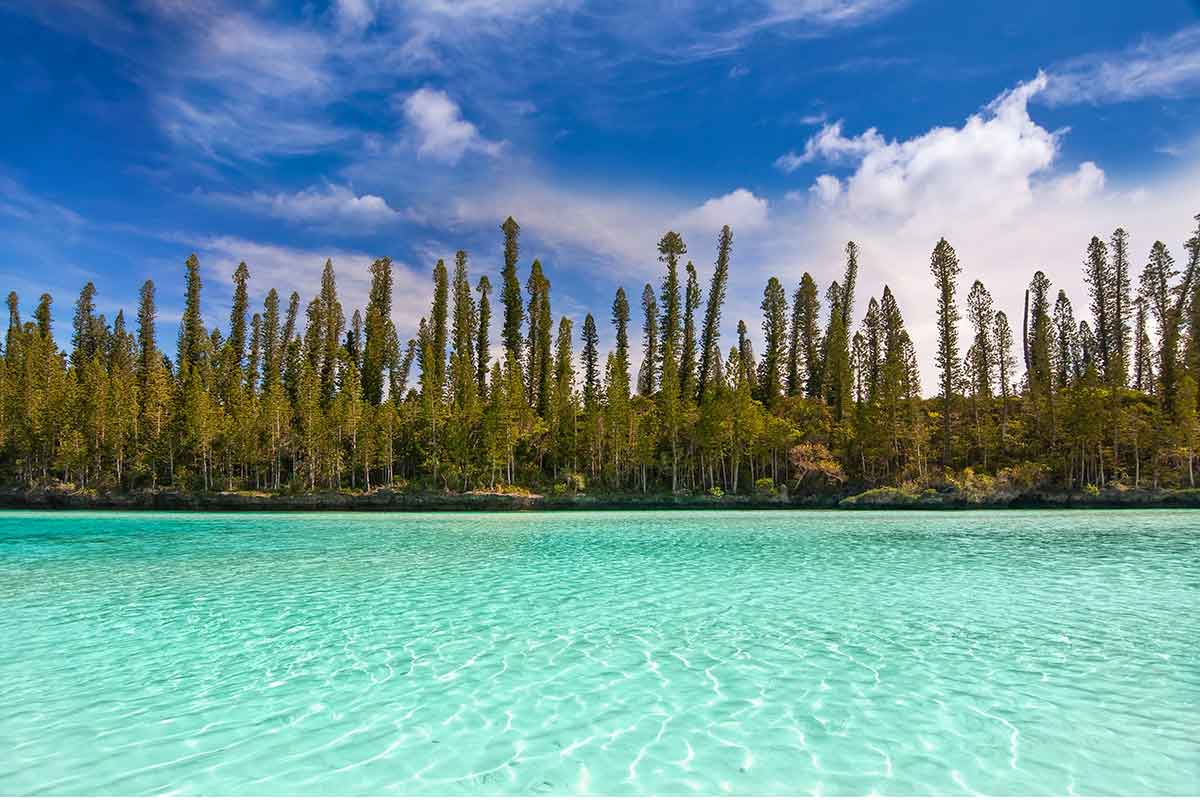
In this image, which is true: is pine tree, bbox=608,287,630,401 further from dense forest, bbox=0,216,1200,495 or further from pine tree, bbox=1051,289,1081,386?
pine tree, bbox=1051,289,1081,386

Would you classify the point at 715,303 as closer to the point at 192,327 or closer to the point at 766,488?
the point at 766,488

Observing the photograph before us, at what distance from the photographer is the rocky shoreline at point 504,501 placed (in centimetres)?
4259

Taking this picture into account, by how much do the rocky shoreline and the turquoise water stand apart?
Answer: 3111 cm

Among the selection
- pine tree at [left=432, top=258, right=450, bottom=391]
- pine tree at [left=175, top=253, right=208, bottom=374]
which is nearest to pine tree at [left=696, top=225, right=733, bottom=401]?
pine tree at [left=432, top=258, right=450, bottom=391]

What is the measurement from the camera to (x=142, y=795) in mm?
4102

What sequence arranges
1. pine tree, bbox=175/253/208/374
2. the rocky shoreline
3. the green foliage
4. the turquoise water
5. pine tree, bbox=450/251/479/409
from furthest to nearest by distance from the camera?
pine tree, bbox=175/253/208/374 → pine tree, bbox=450/251/479/409 → the green foliage → the rocky shoreline → the turquoise water

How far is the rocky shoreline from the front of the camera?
4259 cm

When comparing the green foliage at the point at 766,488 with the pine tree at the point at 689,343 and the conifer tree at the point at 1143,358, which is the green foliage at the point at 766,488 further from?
the conifer tree at the point at 1143,358

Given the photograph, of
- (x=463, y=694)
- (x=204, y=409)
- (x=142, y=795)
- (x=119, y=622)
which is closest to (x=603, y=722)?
(x=463, y=694)

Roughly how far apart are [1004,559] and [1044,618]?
7.22m

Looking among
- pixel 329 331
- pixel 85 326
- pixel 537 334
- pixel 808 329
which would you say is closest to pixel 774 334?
pixel 808 329

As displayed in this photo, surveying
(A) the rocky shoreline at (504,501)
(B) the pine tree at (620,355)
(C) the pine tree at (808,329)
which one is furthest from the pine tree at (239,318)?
(C) the pine tree at (808,329)

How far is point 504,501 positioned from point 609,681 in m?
43.1

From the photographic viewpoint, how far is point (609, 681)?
20.7ft
